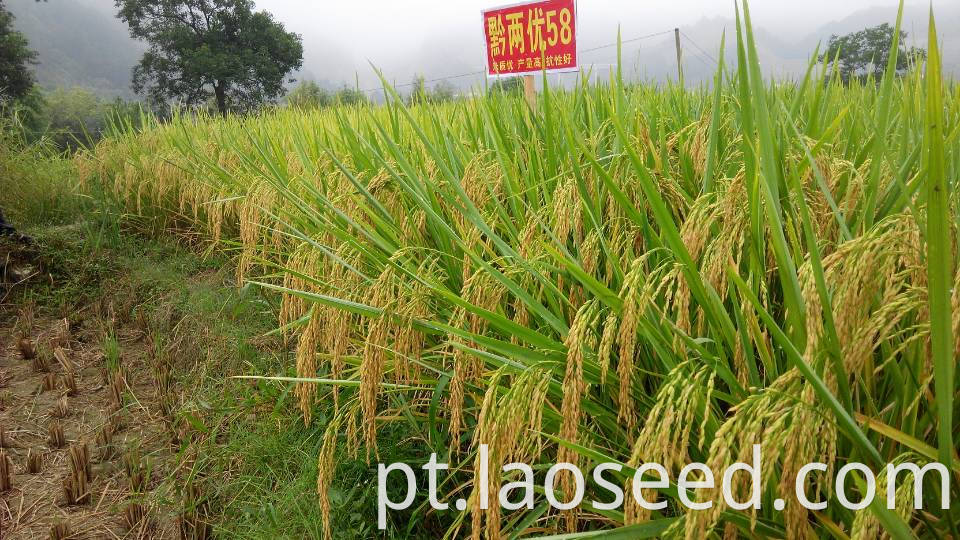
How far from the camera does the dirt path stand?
263 cm

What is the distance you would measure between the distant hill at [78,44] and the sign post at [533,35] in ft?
245

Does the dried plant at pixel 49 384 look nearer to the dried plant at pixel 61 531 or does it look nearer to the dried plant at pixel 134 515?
the dried plant at pixel 61 531

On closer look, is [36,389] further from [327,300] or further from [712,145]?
[712,145]

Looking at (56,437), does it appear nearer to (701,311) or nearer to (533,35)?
(701,311)

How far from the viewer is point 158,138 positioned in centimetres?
691

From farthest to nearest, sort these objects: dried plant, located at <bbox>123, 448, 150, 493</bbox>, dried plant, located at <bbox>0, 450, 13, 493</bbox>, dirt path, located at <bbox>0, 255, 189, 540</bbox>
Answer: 1. dried plant, located at <bbox>0, 450, 13, 493</bbox>
2. dried plant, located at <bbox>123, 448, 150, 493</bbox>
3. dirt path, located at <bbox>0, 255, 189, 540</bbox>

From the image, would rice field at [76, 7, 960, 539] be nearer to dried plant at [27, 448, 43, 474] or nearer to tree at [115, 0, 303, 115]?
dried plant at [27, 448, 43, 474]

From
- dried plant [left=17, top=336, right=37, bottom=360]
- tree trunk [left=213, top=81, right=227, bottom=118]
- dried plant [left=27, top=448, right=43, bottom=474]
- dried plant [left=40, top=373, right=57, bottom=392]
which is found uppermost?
tree trunk [left=213, top=81, right=227, bottom=118]

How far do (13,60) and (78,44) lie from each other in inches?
Answer: 3735

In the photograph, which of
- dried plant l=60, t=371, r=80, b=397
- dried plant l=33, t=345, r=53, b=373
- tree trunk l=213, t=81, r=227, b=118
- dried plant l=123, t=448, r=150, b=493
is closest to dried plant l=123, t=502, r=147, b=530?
dried plant l=123, t=448, r=150, b=493

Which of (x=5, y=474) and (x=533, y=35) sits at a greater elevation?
(x=533, y=35)

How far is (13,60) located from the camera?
21625 millimetres

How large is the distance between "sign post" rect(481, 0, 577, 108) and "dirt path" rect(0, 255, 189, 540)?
2.87 m

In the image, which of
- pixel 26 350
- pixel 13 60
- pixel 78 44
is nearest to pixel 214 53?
pixel 13 60
